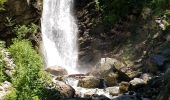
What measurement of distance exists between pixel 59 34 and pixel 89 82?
23.7ft

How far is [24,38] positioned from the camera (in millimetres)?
20531

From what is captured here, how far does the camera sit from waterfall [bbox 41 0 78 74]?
78.6ft

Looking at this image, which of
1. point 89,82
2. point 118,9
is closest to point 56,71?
point 89,82

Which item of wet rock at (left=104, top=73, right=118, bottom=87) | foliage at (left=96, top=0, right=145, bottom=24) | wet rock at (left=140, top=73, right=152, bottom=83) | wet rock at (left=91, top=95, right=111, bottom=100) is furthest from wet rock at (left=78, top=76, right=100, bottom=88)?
foliage at (left=96, top=0, right=145, bottom=24)

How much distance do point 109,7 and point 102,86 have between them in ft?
24.7

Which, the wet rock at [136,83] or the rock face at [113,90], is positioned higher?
the wet rock at [136,83]

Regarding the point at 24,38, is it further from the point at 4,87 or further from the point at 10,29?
the point at 4,87

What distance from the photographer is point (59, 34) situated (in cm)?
2514

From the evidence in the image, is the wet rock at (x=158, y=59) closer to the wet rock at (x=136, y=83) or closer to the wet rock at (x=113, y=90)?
the wet rock at (x=136, y=83)

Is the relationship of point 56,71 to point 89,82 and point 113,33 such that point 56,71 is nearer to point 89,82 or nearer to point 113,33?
point 89,82

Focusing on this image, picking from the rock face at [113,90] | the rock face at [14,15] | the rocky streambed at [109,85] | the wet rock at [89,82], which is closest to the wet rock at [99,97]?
the rocky streambed at [109,85]

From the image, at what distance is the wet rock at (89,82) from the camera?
18.5 m

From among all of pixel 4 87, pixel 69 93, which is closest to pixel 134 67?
pixel 69 93

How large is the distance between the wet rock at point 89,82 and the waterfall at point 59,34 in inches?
164
